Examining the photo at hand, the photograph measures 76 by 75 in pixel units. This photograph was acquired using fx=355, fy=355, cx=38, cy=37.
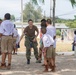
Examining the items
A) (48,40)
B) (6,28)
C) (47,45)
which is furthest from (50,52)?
(6,28)

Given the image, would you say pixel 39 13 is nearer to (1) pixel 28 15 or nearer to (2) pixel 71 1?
(1) pixel 28 15

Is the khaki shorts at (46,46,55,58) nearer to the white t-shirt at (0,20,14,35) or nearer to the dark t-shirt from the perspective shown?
the white t-shirt at (0,20,14,35)

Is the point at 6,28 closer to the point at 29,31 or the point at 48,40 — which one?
the point at 48,40

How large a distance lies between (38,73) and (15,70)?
1034 millimetres

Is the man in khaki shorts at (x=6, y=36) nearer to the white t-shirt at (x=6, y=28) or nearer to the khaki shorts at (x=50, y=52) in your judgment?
the white t-shirt at (x=6, y=28)

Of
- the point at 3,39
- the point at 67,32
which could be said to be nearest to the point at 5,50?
the point at 3,39

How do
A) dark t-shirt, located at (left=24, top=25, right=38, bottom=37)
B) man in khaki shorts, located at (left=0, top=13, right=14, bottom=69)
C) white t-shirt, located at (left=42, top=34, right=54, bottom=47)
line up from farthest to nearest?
dark t-shirt, located at (left=24, top=25, right=38, bottom=37) → man in khaki shorts, located at (left=0, top=13, right=14, bottom=69) → white t-shirt, located at (left=42, top=34, right=54, bottom=47)

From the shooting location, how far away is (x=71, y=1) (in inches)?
728

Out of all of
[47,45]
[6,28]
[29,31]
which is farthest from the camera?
[29,31]

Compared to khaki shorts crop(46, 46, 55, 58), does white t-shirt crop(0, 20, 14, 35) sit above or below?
above

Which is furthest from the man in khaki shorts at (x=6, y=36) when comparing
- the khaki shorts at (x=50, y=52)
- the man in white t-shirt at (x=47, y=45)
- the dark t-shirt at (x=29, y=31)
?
the dark t-shirt at (x=29, y=31)

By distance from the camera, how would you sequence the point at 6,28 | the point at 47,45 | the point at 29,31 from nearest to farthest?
1. the point at 47,45
2. the point at 6,28
3. the point at 29,31

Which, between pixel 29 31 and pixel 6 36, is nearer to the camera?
pixel 6 36

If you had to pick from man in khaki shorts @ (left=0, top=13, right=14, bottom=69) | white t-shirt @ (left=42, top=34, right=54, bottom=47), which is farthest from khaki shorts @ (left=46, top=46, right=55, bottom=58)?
man in khaki shorts @ (left=0, top=13, right=14, bottom=69)
